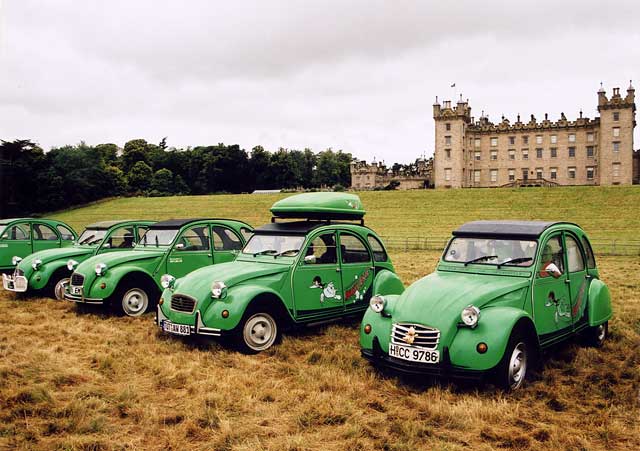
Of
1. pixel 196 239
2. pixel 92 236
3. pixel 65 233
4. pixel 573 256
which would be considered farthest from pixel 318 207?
pixel 65 233

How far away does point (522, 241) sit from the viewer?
773 centimetres

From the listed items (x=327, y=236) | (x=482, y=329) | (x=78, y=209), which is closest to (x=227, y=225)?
(x=327, y=236)

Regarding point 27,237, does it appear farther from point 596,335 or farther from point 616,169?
point 616,169

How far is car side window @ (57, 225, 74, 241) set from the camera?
1778 centimetres

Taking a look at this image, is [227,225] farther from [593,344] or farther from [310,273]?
[593,344]

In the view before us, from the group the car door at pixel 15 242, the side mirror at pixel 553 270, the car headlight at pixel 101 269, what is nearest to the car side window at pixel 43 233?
the car door at pixel 15 242

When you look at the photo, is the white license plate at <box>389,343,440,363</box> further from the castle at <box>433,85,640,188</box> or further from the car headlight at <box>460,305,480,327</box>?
the castle at <box>433,85,640,188</box>

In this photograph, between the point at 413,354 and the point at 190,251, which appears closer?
the point at 413,354

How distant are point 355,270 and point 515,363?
392cm

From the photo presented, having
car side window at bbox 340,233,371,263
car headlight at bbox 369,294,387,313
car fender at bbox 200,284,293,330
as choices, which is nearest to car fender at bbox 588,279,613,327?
car headlight at bbox 369,294,387,313

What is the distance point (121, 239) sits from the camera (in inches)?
548

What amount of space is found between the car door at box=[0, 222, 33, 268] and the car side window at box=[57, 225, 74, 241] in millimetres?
931

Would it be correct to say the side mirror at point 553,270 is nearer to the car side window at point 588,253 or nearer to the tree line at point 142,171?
the car side window at point 588,253

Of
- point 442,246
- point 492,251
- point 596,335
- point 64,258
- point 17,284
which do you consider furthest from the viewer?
point 442,246
